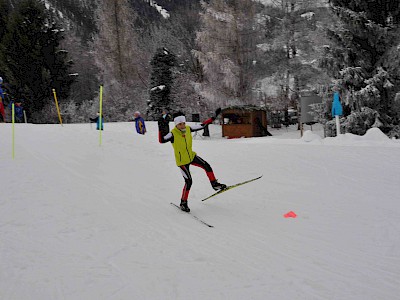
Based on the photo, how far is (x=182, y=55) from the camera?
39281 millimetres

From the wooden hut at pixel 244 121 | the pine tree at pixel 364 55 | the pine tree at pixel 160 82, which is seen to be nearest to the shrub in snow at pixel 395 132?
the pine tree at pixel 364 55

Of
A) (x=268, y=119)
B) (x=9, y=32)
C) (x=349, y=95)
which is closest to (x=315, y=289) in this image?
(x=349, y=95)

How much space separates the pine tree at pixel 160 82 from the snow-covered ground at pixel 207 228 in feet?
65.5

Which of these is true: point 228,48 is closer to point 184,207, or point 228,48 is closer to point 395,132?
point 395,132

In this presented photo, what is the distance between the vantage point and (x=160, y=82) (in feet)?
103

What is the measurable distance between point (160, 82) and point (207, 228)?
2687 cm

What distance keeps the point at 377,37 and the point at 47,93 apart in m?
25.6

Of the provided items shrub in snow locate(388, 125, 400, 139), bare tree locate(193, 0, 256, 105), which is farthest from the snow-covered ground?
bare tree locate(193, 0, 256, 105)

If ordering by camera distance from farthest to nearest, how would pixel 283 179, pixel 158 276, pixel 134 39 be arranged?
pixel 134 39 → pixel 283 179 → pixel 158 276

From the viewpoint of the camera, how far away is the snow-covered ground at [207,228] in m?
3.83

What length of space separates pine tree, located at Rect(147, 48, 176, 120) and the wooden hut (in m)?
10.2

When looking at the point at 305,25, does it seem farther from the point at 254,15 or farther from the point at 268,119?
the point at 268,119

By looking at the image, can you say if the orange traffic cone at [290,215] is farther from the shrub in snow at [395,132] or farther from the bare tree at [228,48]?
the bare tree at [228,48]

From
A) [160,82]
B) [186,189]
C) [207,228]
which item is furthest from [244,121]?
[207,228]
